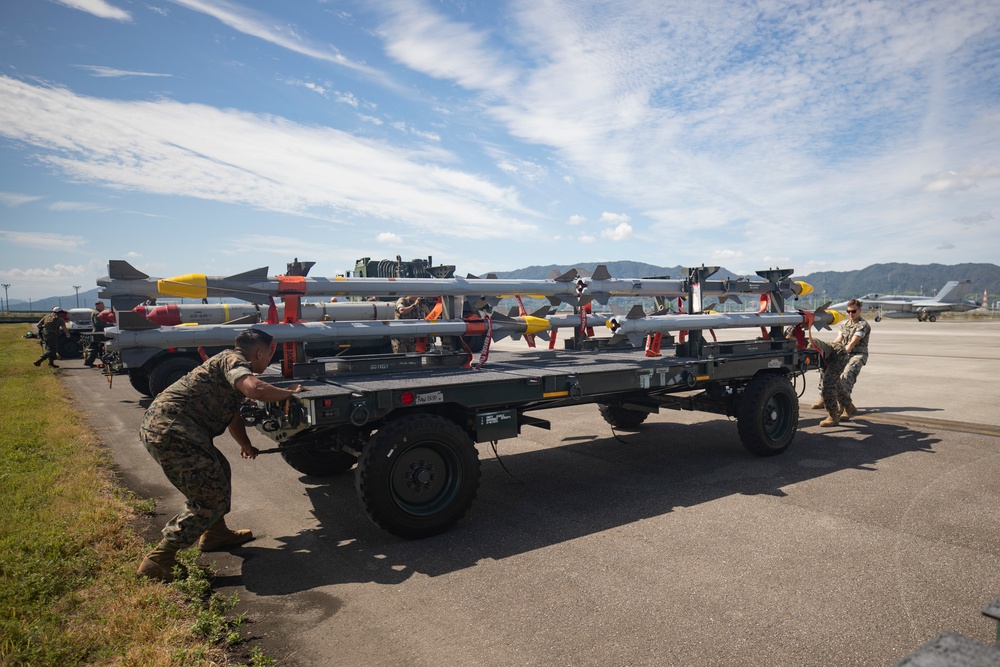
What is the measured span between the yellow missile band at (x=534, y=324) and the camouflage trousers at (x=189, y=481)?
442 cm

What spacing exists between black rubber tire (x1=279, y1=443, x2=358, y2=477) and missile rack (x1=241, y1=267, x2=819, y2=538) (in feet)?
0.04

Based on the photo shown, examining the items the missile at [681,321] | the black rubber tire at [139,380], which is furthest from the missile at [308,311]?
the missile at [681,321]

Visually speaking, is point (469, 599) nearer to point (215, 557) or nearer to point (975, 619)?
point (215, 557)

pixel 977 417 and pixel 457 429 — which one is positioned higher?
pixel 457 429

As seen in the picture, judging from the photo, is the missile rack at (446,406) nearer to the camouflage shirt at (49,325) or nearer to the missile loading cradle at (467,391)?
the missile loading cradle at (467,391)

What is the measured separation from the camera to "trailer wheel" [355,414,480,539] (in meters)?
4.70

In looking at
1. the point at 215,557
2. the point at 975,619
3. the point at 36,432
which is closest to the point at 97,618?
the point at 215,557

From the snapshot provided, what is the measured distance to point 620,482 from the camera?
6.57 meters

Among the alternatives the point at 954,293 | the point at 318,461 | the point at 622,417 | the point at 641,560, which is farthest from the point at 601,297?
the point at 954,293

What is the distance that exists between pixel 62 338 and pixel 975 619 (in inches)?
1091

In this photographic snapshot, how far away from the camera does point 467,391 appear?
16.9ft

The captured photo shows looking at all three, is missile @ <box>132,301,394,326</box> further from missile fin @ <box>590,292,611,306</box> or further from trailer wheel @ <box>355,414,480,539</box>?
trailer wheel @ <box>355,414,480,539</box>

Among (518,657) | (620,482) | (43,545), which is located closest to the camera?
(518,657)

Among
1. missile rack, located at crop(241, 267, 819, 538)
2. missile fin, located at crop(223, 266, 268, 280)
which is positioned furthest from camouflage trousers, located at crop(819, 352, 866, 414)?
missile fin, located at crop(223, 266, 268, 280)
